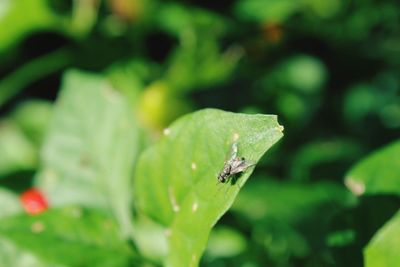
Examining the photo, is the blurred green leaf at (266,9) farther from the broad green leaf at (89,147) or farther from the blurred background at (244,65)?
the broad green leaf at (89,147)

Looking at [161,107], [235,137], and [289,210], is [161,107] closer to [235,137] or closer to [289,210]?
[289,210]

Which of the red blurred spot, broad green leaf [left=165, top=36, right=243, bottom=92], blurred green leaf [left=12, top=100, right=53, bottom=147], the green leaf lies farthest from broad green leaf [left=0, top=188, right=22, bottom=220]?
blurred green leaf [left=12, top=100, right=53, bottom=147]

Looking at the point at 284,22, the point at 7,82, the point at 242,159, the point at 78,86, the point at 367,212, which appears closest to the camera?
the point at 242,159

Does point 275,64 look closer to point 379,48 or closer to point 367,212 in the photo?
point 379,48

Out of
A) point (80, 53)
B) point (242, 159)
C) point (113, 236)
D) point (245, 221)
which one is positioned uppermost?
point (80, 53)

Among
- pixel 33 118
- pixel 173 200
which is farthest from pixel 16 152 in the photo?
pixel 173 200

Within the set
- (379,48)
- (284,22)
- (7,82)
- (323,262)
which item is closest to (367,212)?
(323,262)

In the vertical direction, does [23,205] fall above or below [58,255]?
above

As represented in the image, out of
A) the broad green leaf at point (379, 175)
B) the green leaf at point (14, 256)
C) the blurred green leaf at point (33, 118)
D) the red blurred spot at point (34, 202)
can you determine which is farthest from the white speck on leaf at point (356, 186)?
the blurred green leaf at point (33, 118)
